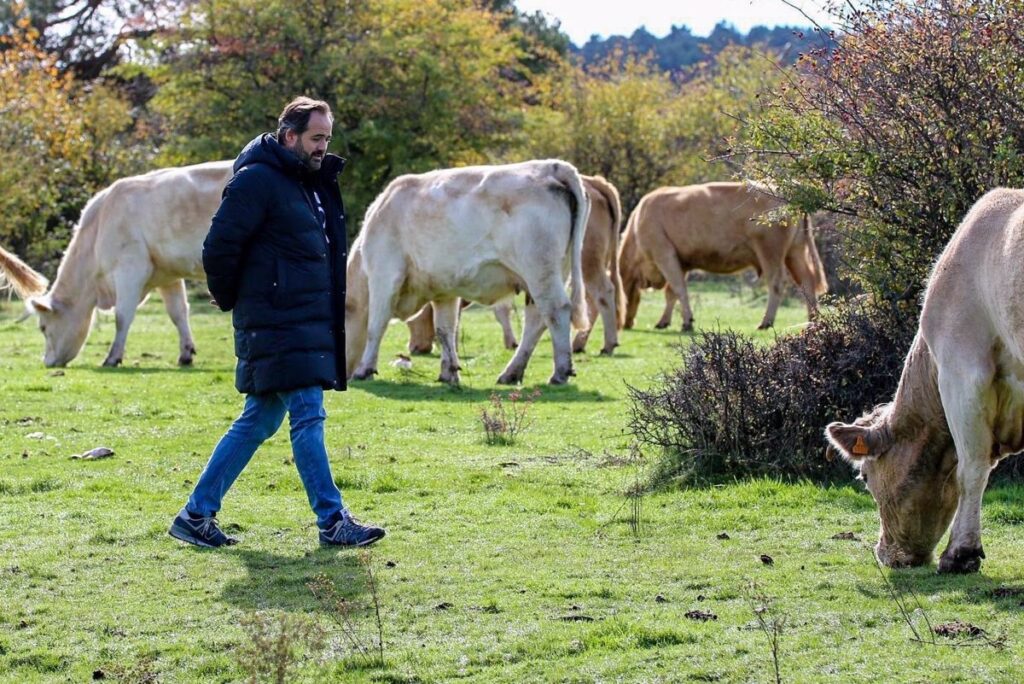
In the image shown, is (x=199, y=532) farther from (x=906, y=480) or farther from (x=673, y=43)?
(x=673, y=43)

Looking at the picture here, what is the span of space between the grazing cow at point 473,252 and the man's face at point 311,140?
7.06 m

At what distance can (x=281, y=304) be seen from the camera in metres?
7.73

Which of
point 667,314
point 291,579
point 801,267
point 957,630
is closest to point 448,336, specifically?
point 667,314

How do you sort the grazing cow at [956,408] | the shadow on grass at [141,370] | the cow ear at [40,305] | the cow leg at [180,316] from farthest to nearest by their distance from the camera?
the cow leg at [180,316], the cow ear at [40,305], the shadow on grass at [141,370], the grazing cow at [956,408]

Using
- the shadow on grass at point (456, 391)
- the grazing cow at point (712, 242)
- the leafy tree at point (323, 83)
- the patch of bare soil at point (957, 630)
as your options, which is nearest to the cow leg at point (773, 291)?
the grazing cow at point (712, 242)

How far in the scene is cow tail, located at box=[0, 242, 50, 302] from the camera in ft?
57.7

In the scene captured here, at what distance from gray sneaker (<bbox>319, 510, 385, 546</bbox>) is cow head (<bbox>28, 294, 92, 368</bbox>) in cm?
1058

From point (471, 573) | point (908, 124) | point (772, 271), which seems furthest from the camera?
point (772, 271)

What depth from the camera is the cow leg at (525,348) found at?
15.6 metres

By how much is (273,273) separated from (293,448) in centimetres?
95

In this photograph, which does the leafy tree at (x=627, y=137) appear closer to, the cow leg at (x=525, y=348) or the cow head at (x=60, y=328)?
the cow head at (x=60, y=328)

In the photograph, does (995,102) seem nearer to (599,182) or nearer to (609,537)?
(609,537)

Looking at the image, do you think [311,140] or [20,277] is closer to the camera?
[311,140]

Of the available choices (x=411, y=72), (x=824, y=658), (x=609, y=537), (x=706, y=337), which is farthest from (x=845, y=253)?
(x=411, y=72)
